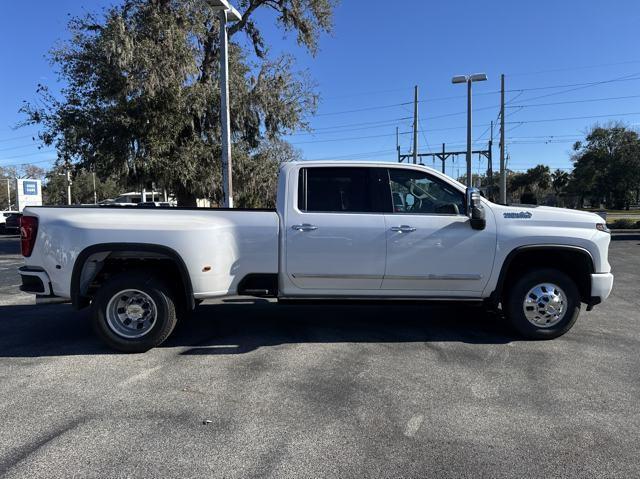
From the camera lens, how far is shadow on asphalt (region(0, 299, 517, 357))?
5.70m

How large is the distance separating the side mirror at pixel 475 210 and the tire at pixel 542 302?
852mm

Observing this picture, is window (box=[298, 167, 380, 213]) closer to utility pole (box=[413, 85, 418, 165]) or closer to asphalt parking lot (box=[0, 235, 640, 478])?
asphalt parking lot (box=[0, 235, 640, 478])

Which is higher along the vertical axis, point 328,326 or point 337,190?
point 337,190

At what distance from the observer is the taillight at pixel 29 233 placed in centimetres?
527

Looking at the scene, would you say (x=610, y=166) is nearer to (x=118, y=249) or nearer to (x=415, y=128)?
(x=415, y=128)

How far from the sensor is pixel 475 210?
17.7ft

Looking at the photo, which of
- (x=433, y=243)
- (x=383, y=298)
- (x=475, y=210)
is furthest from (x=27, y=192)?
(x=475, y=210)

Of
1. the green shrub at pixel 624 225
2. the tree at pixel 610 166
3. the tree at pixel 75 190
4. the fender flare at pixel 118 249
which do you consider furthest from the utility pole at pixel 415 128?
the tree at pixel 75 190

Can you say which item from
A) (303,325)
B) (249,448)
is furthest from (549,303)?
(249,448)

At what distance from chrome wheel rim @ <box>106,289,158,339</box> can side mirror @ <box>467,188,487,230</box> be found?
11.7ft

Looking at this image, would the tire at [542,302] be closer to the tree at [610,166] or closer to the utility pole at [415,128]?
the utility pole at [415,128]

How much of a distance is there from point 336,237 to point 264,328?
176cm

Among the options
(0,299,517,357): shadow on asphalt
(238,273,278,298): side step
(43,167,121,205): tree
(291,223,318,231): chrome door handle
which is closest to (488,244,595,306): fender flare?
(0,299,517,357): shadow on asphalt

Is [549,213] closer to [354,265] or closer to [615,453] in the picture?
[354,265]
